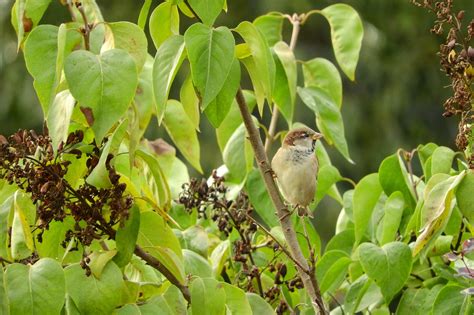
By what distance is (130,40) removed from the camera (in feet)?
5.76

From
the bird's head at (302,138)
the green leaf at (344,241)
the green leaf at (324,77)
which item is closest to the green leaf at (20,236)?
the green leaf at (344,241)

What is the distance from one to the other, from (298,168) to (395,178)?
1.47ft

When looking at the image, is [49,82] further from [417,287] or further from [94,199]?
[417,287]

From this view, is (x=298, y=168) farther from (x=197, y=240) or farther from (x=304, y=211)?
(x=197, y=240)

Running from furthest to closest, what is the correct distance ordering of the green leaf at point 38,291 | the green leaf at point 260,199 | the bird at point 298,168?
the bird at point 298,168, the green leaf at point 260,199, the green leaf at point 38,291

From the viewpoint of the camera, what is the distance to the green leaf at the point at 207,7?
1.60 meters

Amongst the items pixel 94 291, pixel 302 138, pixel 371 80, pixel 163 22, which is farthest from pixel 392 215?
pixel 371 80

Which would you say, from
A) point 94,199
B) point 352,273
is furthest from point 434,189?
point 94,199

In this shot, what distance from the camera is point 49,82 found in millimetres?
1604

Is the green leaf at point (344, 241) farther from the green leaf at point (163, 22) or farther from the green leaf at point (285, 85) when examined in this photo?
the green leaf at point (163, 22)

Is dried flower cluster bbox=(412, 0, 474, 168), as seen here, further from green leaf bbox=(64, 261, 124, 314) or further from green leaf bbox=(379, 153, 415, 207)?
green leaf bbox=(64, 261, 124, 314)

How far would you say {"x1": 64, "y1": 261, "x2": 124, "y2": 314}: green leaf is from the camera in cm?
157

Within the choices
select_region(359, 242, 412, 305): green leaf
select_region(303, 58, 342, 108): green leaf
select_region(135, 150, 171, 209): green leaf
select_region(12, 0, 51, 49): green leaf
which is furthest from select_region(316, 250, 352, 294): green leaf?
select_region(12, 0, 51, 49): green leaf

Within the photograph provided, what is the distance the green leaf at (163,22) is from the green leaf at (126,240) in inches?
14.4
